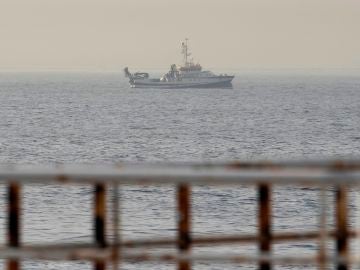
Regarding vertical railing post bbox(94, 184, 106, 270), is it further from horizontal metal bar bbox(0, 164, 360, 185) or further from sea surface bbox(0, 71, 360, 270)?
sea surface bbox(0, 71, 360, 270)

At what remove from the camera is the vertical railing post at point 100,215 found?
5246 millimetres

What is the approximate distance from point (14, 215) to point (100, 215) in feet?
1.38

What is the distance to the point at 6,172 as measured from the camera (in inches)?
204

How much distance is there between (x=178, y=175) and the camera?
507 cm

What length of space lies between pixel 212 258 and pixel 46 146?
67819 millimetres

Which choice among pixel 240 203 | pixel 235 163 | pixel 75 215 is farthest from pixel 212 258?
pixel 240 203

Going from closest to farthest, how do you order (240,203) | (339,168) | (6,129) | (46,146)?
1. (339,168)
2. (240,203)
3. (46,146)
4. (6,129)

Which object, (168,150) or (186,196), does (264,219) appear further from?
(168,150)

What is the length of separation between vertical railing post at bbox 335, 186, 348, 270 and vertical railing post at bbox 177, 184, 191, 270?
0.72 meters

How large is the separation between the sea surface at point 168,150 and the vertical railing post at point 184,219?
20.2 m

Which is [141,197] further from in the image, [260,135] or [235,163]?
[260,135]

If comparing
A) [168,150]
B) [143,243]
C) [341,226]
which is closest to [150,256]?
[143,243]

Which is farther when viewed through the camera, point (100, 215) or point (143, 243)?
point (143, 243)

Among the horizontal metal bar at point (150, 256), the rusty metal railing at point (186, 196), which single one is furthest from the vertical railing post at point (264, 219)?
the horizontal metal bar at point (150, 256)
